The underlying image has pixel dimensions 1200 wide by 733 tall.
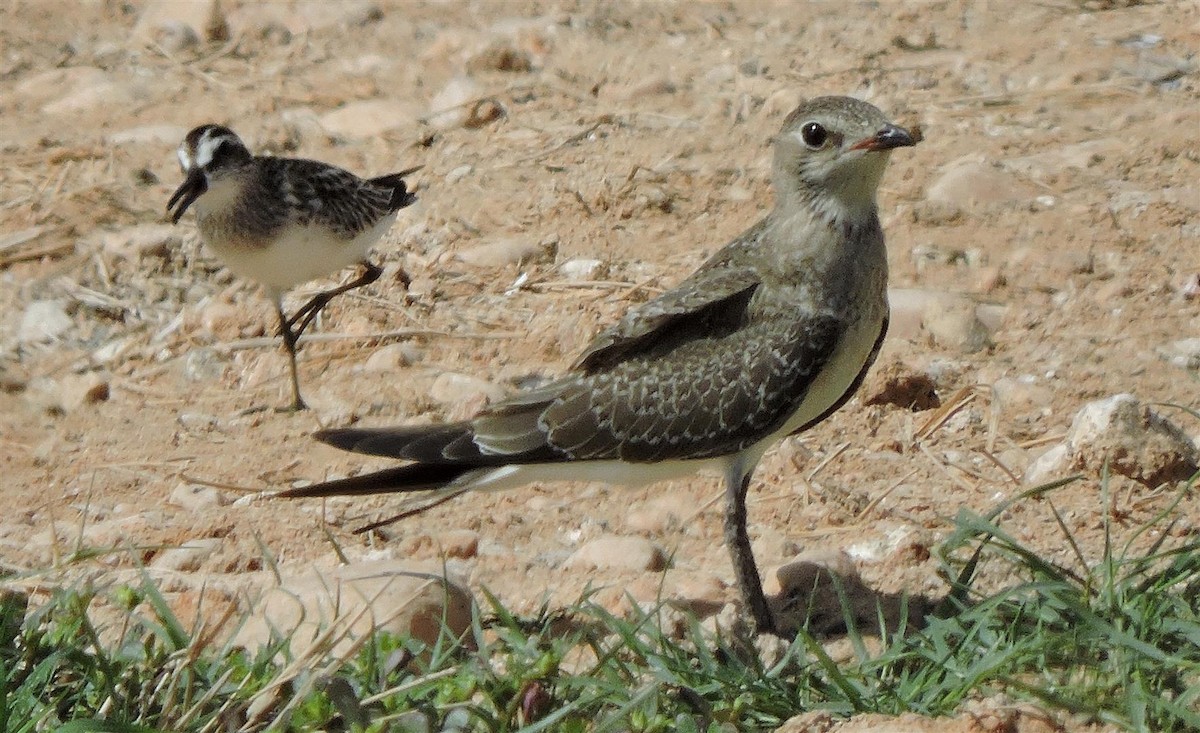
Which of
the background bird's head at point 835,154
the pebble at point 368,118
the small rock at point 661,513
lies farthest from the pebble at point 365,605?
the pebble at point 368,118

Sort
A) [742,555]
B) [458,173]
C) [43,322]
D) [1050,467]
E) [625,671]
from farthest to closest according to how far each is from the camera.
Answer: [458,173]
[43,322]
[1050,467]
[742,555]
[625,671]

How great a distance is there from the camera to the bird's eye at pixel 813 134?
473cm

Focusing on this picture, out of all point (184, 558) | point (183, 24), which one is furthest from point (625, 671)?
point (183, 24)

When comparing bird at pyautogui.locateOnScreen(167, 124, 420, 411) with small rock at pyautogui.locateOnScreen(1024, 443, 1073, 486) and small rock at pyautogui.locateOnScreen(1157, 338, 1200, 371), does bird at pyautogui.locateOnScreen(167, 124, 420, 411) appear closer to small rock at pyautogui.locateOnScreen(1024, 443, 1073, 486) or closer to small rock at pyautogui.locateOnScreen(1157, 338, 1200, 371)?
small rock at pyautogui.locateOnScreen(1024, 443, 1073, 486)

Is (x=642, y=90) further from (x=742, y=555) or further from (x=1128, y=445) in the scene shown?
(x=742, y=555)

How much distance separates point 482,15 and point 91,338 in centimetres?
366

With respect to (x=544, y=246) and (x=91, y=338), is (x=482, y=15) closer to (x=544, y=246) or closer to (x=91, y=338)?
(x=544, y=246)

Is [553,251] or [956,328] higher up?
[553,251]

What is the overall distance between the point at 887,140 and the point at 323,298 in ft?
10.7

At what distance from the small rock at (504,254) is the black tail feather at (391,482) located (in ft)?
8.18

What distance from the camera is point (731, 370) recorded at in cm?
469

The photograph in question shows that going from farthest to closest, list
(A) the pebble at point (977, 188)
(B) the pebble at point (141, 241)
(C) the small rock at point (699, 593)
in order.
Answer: (B) the pebble at point (141, 241) → (A) the pebble at point (977, 188) → (C) the small rock at point (699, 593)

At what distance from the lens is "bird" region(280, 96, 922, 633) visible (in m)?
4.64

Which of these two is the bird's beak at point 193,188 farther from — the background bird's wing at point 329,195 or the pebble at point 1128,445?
the pebble at point 1128,445
